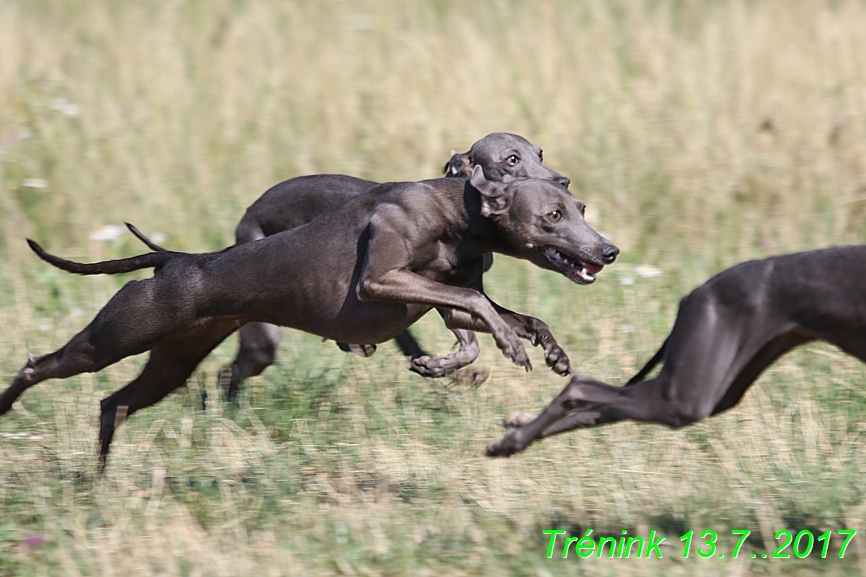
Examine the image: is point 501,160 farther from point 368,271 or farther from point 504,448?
point 504,448

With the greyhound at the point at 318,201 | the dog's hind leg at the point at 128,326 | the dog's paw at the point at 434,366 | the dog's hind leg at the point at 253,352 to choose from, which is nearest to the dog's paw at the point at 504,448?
the dog's paw at the point at 434,366

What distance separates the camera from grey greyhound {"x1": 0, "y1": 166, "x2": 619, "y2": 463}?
4.58 m

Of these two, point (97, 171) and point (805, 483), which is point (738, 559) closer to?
point (805, 483)

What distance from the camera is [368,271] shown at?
4539 millimetres

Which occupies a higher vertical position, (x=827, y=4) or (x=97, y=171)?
(x=827, y=4)

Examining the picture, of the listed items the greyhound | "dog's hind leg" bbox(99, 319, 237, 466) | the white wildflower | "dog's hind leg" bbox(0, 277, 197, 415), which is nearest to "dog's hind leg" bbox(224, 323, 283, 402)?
the greyhound

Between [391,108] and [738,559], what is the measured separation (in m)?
5.78

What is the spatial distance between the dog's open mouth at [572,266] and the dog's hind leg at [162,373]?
4.54ft

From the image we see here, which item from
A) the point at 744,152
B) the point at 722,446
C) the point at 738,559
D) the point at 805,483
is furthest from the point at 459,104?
the point at 738,559

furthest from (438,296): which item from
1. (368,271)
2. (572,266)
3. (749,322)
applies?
(749,322)

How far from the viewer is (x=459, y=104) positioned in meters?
9.01

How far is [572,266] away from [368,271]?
2.72 feet

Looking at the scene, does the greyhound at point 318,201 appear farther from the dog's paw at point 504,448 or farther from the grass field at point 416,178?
the dog's paw at point 504,448

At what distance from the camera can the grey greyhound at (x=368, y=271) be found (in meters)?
4.58
